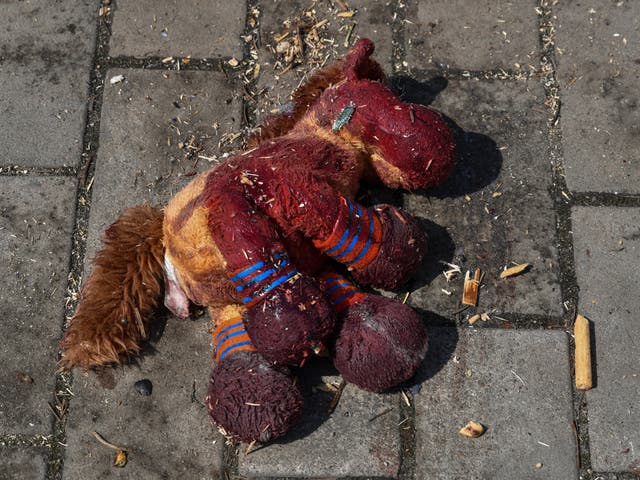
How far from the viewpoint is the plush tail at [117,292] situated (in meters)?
2.36

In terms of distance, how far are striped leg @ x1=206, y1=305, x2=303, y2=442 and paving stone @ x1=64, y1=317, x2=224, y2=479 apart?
210 millimetres

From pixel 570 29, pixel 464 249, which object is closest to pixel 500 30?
pixel 570 29

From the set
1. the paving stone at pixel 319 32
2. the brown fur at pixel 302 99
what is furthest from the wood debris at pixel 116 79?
the brown fur at pixel 302 99

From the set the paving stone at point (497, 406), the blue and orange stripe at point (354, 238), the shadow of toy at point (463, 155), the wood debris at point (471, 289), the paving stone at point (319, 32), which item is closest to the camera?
the blue and orange stripe at point (354, 238)

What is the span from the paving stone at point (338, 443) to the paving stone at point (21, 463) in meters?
0.68

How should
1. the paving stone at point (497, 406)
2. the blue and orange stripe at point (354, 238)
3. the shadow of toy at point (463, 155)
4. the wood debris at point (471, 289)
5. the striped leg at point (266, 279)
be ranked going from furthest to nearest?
the shadow of toy at point (463, 155) < the wood debris at point (471, 289) < the paving stone at point (497, 406) < the blue and orange stripe at point (354, 238) < the striped leg at point (266, 279)

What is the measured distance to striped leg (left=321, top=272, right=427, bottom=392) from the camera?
2.23 metres

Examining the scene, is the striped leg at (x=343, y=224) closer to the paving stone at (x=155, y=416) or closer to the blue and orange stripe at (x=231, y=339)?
the blue and orange stripe at (x=231, y=339)

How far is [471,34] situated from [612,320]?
1.25 m

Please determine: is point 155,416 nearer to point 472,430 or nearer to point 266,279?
point 266,279

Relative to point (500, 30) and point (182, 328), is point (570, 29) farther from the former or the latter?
point (182, 328)

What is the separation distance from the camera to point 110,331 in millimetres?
2377

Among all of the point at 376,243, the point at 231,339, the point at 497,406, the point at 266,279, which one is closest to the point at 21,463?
the point at 231,339

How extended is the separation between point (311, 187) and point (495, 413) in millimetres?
1012
